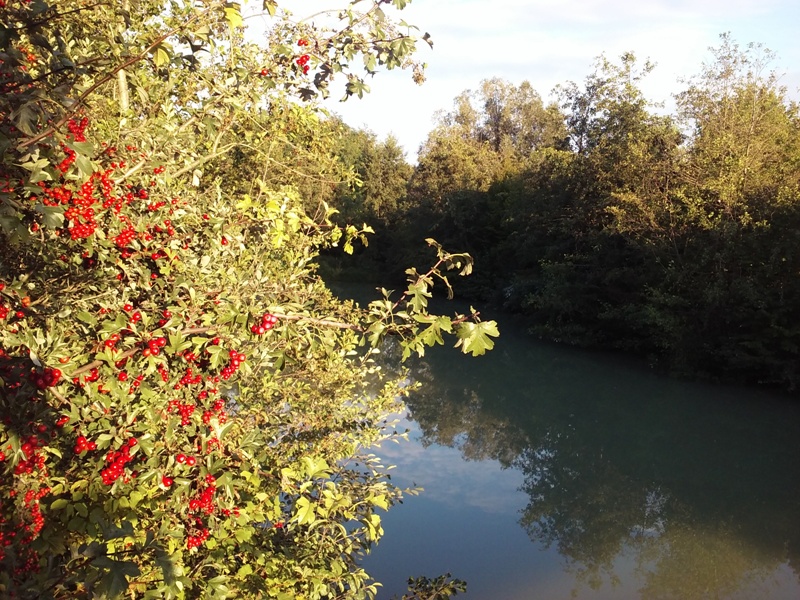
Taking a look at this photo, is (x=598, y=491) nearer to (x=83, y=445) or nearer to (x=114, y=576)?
(x=83, y=445)

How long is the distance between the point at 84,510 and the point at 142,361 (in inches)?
20.5

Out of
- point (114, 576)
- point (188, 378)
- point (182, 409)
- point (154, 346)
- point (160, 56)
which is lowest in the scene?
point (114, 576)

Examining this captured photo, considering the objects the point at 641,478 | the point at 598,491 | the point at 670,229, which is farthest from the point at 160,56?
the point at 670,229

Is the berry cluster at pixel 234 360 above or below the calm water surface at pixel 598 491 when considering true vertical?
above

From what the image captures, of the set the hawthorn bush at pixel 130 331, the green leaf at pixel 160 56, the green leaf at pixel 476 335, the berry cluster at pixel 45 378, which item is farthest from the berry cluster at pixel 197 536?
the green leaf at pixel 160 56

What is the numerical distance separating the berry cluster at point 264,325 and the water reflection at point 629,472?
6004 mm

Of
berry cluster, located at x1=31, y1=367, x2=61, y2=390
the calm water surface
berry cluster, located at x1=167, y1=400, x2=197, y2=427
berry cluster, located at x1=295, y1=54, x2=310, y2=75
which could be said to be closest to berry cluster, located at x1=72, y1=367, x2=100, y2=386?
berry cluster, located at x1=31, y1=367, x2=61, y2=390

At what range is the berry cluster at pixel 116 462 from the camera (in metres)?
2.02

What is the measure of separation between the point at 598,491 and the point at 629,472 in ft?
3.18

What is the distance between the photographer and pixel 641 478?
10.6m

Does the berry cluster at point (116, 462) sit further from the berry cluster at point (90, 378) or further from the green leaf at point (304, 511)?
the green leaf at point (304, 511)

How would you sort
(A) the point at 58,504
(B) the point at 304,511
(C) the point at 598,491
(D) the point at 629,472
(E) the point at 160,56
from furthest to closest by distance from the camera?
(D) the point at 629,472 → (C) the point at 598,491 → (B) the point at 304,511 → (A) the point at 58,504 → (E) the point at 160,56

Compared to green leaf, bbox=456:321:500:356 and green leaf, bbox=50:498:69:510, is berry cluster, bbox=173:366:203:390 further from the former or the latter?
green leaf, bbox=456:321:500:356

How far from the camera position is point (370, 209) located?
36281 millimetres
